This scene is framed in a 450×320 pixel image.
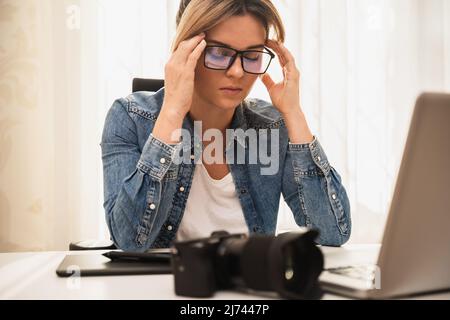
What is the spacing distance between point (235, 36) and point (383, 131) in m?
1.43

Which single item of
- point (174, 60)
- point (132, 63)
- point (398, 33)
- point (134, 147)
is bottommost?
point (134, 147)

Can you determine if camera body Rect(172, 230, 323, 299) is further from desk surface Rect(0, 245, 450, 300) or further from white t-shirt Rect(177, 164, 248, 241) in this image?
white t-shirt Rect(177, 164, 248, 241)

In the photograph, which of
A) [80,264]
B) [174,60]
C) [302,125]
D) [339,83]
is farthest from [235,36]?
[339,83]

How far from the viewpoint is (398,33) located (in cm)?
235

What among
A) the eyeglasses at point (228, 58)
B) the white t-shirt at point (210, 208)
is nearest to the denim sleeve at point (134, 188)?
the white t-shirt at point (210, 208)

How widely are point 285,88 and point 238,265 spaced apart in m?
0.69

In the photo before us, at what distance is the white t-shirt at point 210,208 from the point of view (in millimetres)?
1172

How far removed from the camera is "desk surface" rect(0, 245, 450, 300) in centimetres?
62

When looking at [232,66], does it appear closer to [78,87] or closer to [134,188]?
[134,188]

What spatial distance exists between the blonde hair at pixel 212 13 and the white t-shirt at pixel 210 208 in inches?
12.7

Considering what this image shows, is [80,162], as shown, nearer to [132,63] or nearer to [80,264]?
[132,63]

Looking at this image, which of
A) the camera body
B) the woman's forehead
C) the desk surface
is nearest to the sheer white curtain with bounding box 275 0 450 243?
the woman's forehead

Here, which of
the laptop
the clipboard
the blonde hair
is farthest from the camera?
the blonde hair

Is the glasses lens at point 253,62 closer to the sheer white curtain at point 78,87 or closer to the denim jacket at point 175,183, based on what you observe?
the denim jacket at point 175,183
